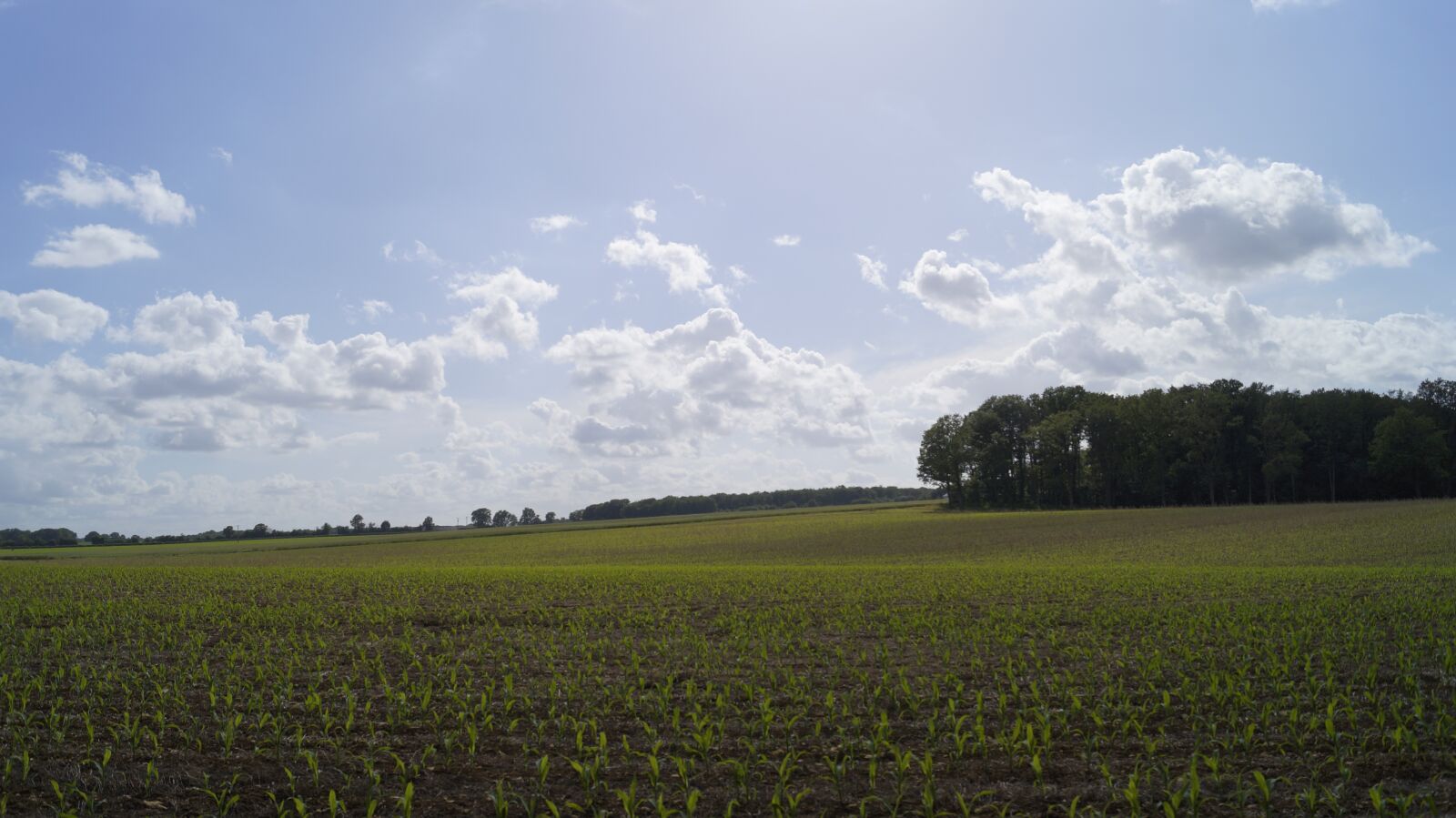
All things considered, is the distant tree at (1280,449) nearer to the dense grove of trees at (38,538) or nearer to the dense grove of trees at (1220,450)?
the dense grove of trees at (1220,450)

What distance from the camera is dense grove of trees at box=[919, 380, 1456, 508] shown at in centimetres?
8719

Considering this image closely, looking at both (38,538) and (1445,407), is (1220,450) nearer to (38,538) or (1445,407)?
(1445,407)

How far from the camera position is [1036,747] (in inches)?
366

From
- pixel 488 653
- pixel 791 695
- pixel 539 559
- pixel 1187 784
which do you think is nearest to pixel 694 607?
pixel 488 653

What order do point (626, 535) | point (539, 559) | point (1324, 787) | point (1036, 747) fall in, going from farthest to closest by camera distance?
1. point (626, 535)
2. point (539, 559)
3. point (1036, 747)
4. point (1324, 787)

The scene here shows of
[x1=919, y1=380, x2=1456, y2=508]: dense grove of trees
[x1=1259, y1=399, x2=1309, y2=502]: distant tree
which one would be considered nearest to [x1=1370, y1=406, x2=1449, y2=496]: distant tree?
[x1=919, y1=380, x2=1456, y2=508]: dense grove of trees

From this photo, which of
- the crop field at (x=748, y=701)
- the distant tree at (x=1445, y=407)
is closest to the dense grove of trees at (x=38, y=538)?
the crop field at (x=748, y=701)

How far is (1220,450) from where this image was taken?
3733 inches

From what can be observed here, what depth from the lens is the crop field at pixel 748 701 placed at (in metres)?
8.32

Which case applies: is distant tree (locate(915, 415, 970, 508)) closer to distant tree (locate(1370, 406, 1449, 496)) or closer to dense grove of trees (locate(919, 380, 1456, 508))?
dense grove of trees (locate(919, 380, 1456, 508))

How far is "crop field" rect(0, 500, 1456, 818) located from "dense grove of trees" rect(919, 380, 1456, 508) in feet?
244

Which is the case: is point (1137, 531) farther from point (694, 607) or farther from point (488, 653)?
point (488, 653)

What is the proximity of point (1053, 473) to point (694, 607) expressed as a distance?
3912 inches

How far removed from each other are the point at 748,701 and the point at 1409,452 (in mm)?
99150
